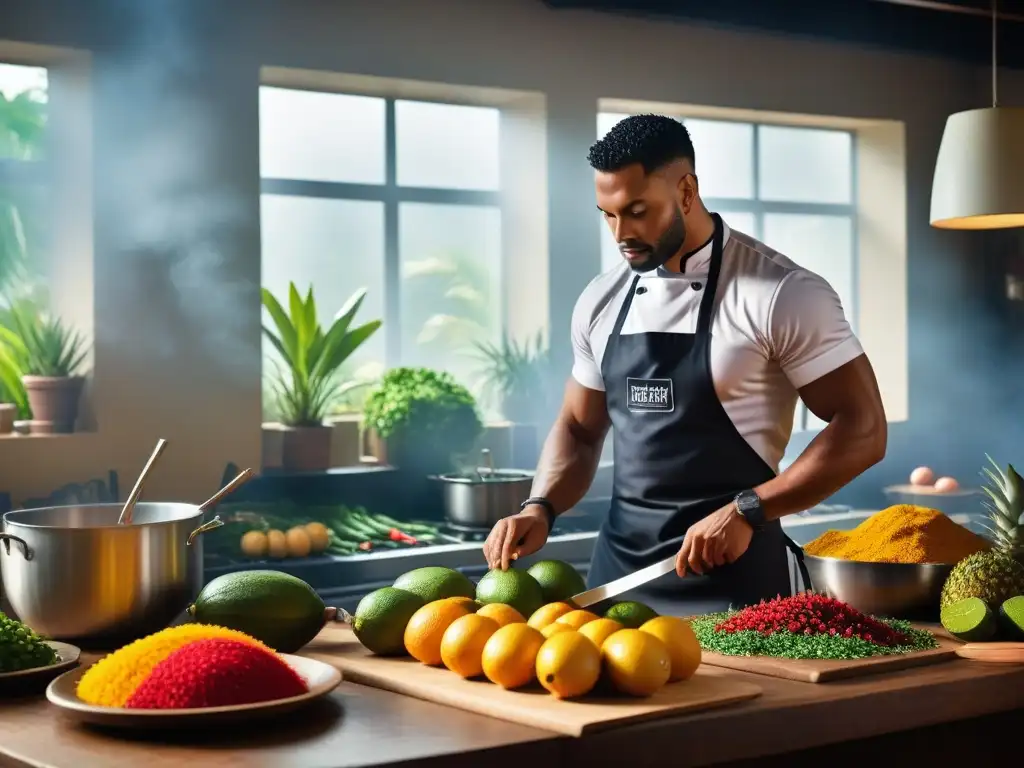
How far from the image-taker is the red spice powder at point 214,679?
4.66ft

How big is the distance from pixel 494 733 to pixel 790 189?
564cm

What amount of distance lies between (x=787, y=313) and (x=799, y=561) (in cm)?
49

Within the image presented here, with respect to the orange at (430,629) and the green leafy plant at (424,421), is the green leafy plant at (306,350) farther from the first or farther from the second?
the orange at (430,629)

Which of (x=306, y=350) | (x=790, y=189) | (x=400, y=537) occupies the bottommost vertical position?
(x=400, y=537)

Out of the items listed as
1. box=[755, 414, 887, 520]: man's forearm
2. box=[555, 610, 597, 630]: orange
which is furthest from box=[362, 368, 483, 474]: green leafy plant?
box=[555, 610, 597, 630]: orange

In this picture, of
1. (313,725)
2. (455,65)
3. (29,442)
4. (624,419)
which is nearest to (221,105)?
(455,65)

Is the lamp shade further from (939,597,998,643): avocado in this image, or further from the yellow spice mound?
the yellow spice mound

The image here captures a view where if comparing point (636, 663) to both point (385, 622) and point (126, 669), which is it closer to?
point (385, 622)

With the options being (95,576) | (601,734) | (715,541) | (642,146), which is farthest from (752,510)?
(95,576)

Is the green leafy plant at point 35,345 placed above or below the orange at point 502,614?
above

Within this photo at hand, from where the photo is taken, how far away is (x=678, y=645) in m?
1.60

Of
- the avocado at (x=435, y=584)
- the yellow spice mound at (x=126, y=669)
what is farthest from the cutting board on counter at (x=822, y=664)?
the yellow spice mound at (x=126, y=669)

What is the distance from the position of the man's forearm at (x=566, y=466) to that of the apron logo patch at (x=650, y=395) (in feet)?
0.54

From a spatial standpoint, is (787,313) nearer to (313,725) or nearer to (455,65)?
(313,725)
